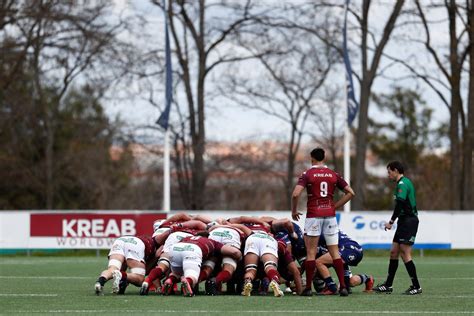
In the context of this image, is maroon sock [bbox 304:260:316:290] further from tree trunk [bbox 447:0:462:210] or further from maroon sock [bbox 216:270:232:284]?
tree trunk [bbox 447:0:462:210]

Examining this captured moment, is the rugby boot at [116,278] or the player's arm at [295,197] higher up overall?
the player's arm at [295,197]

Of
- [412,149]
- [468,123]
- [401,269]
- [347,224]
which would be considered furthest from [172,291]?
[412,149]

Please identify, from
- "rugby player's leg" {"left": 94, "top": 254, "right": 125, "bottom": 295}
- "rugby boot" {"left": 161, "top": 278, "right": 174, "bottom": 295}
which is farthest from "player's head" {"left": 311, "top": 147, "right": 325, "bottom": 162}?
"rugby player's leg" {"left": 94, "top": 254, "right": 125, "bottom": 295}

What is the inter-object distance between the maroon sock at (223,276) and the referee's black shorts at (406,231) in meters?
2.58

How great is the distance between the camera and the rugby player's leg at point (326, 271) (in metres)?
16.1

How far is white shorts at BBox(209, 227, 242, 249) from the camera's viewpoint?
16.1 meters

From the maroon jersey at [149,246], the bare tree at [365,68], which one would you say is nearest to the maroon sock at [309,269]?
the maroon jersey at [149,246]

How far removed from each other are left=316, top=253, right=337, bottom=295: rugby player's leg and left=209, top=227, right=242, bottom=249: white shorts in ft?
3.93

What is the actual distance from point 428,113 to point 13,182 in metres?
35.9

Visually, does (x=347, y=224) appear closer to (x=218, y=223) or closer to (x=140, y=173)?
(x=218, y=223)

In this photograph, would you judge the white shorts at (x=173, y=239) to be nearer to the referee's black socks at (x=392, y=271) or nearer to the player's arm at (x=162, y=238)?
the player's arm at (x=162, y=238)

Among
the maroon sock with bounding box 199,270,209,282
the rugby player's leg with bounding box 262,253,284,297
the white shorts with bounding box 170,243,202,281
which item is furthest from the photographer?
the maroon sock with bounding box 199,270,209,282

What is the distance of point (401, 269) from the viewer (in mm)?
24016

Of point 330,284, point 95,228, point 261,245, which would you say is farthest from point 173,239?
point 95,228
